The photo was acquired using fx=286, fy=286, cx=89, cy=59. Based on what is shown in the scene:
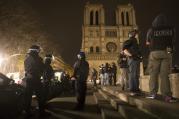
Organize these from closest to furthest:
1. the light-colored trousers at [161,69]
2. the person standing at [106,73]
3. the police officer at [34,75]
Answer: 1. the light-colored trousers at [161,69]
2. the police officer at [34,75]
3. the person standing at [106,73]

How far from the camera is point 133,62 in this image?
8.09 m

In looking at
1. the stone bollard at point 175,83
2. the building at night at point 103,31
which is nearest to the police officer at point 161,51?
the stone bollard at point 175,83

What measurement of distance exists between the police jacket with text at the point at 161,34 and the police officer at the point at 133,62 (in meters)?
1.36

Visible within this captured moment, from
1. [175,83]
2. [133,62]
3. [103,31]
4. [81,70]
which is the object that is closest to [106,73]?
[81,70]

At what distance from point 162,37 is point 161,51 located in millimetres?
329

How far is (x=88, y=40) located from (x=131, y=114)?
3335 inches

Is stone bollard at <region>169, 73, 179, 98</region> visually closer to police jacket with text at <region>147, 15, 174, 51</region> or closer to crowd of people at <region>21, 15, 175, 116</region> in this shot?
crowd of people at <region>21, 15, 175, 116</region>

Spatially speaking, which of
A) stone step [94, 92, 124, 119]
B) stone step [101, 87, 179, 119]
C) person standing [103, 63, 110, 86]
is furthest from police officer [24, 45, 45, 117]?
person standing [103, 63, 110, 86]

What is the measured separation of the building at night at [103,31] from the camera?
89.2 metres

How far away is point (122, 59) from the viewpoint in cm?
1191

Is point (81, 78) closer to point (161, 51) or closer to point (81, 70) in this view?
point (81, 70)

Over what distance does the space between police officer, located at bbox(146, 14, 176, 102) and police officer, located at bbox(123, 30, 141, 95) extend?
118 centimetres

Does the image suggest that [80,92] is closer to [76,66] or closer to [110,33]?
[76,66]

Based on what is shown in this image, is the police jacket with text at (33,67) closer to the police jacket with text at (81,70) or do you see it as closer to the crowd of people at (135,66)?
the crowd of people at (135,66)
